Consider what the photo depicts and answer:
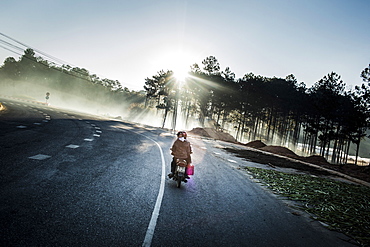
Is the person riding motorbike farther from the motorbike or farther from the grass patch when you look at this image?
the grass patch

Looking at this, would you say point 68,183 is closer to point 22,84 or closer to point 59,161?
point 59,161

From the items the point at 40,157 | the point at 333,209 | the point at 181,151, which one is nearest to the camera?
the point at 333,209

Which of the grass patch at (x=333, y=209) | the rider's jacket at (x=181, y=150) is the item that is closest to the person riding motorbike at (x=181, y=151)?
the rider's jacket at (x=181, y=150)

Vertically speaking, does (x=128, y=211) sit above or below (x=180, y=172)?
below

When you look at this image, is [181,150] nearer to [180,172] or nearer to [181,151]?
[181,151]

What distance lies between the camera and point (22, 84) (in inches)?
3612

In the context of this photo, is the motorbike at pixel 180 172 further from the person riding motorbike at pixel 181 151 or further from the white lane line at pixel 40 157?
the white lane line at pixel 40 157

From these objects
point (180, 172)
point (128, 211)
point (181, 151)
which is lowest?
point (128, 211)

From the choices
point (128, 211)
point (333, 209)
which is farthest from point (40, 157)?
point (333, 209)

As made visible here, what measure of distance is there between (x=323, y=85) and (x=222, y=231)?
51.0m

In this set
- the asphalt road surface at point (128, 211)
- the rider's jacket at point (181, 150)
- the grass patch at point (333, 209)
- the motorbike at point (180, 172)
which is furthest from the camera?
the rider's jacket at point (181, 150)

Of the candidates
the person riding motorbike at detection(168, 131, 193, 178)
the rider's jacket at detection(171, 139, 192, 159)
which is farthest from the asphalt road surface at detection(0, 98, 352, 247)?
the rider's jacket at detection(171, 139, 192, 159)

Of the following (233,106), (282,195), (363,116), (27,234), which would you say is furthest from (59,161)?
(233,106)

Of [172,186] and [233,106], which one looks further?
[233,106]
